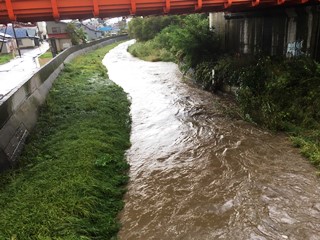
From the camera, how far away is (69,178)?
27.8ft

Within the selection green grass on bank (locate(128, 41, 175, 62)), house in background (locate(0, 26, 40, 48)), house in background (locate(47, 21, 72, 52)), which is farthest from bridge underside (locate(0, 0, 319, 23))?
house in background (locate(0, 26, 40, 48))

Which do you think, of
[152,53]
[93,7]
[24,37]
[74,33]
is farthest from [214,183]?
[24,37]

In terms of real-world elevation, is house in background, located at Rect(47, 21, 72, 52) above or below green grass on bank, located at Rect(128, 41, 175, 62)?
above

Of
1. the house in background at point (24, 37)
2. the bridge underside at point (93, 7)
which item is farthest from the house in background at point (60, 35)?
the bridge underside at point (93, 7)

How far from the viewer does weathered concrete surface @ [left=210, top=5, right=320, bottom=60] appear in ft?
42.4

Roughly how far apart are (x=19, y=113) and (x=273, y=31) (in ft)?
39.6

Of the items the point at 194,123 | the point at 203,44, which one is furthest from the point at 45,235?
the point at 203,44

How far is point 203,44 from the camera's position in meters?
19.2

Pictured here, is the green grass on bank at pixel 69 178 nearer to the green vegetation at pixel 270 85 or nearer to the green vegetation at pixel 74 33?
the green vegetation at pixel 270 85

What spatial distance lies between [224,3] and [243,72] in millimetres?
4472

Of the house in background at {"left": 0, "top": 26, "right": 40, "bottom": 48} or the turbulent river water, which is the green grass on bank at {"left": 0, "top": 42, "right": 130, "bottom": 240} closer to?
the turbulent river water

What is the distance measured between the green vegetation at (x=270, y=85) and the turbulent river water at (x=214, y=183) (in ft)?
1.97

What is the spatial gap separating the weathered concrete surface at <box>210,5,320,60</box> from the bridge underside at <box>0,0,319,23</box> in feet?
4.71

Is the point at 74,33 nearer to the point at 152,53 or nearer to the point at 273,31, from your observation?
the point at 152,53
